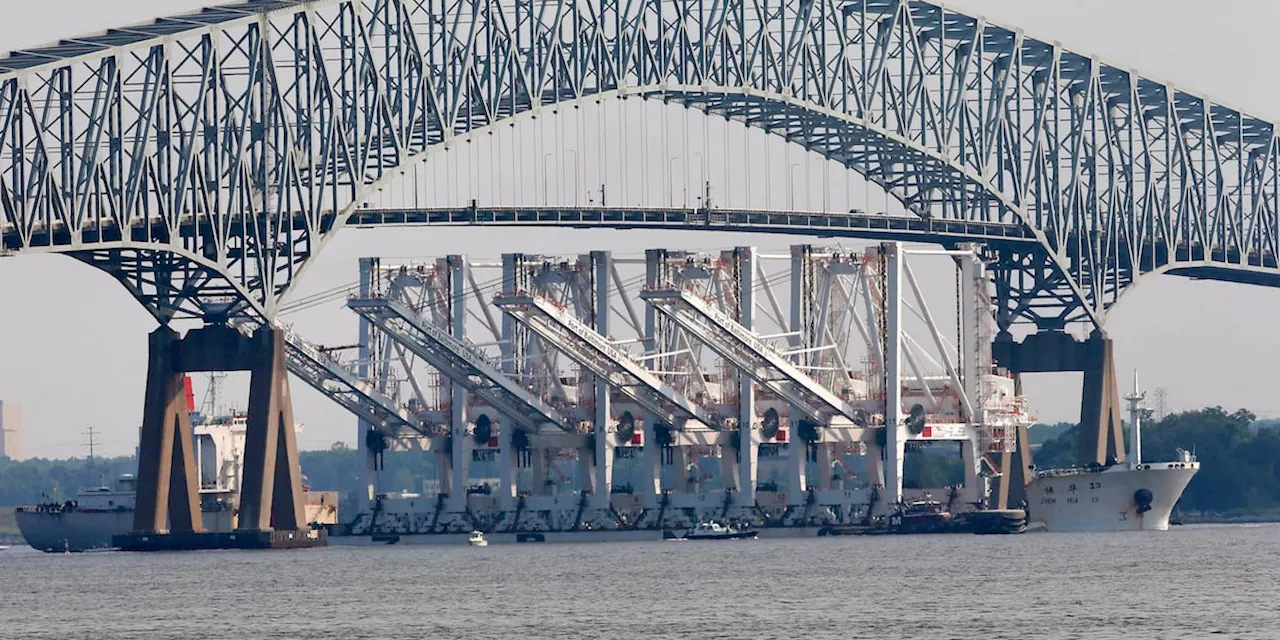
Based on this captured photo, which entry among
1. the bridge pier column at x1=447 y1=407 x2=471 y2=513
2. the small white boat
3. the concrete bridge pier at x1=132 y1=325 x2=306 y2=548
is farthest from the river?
the bridge pier column at x1=447 y1=407 x2=471 y2=513

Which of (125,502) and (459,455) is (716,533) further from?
(125,502)

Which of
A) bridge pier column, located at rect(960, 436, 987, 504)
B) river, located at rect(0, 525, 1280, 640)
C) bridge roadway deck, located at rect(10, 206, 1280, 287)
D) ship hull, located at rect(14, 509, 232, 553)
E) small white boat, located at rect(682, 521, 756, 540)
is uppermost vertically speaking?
bridge roadway deck, located at rect(10, 206, 1280, 287)

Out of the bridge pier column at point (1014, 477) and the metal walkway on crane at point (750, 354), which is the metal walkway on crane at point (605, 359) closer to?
the metal walkway on crane at point (750, 354)

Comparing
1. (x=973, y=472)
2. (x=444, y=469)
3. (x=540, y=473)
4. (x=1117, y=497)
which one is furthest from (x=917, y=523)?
(x=444, y=469)

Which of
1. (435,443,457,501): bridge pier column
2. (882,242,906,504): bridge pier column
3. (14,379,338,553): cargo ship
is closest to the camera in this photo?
(882,242,906,504): bridge pier column

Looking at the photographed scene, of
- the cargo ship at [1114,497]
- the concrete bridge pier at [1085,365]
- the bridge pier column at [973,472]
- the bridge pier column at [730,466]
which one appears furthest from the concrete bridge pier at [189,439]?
the concrete bridge pier at [1085,365]

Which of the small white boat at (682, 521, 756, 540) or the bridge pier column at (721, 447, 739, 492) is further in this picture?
the bridge pier column at (721, 447, 739, 492)

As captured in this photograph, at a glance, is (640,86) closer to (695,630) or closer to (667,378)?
(667,378)

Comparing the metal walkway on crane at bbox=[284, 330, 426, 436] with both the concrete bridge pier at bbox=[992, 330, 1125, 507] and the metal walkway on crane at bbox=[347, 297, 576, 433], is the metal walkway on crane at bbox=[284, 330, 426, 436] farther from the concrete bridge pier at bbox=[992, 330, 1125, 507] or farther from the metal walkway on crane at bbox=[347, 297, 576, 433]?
the concrete bridge pier at bbox=[992, 330, 1125, 507]
